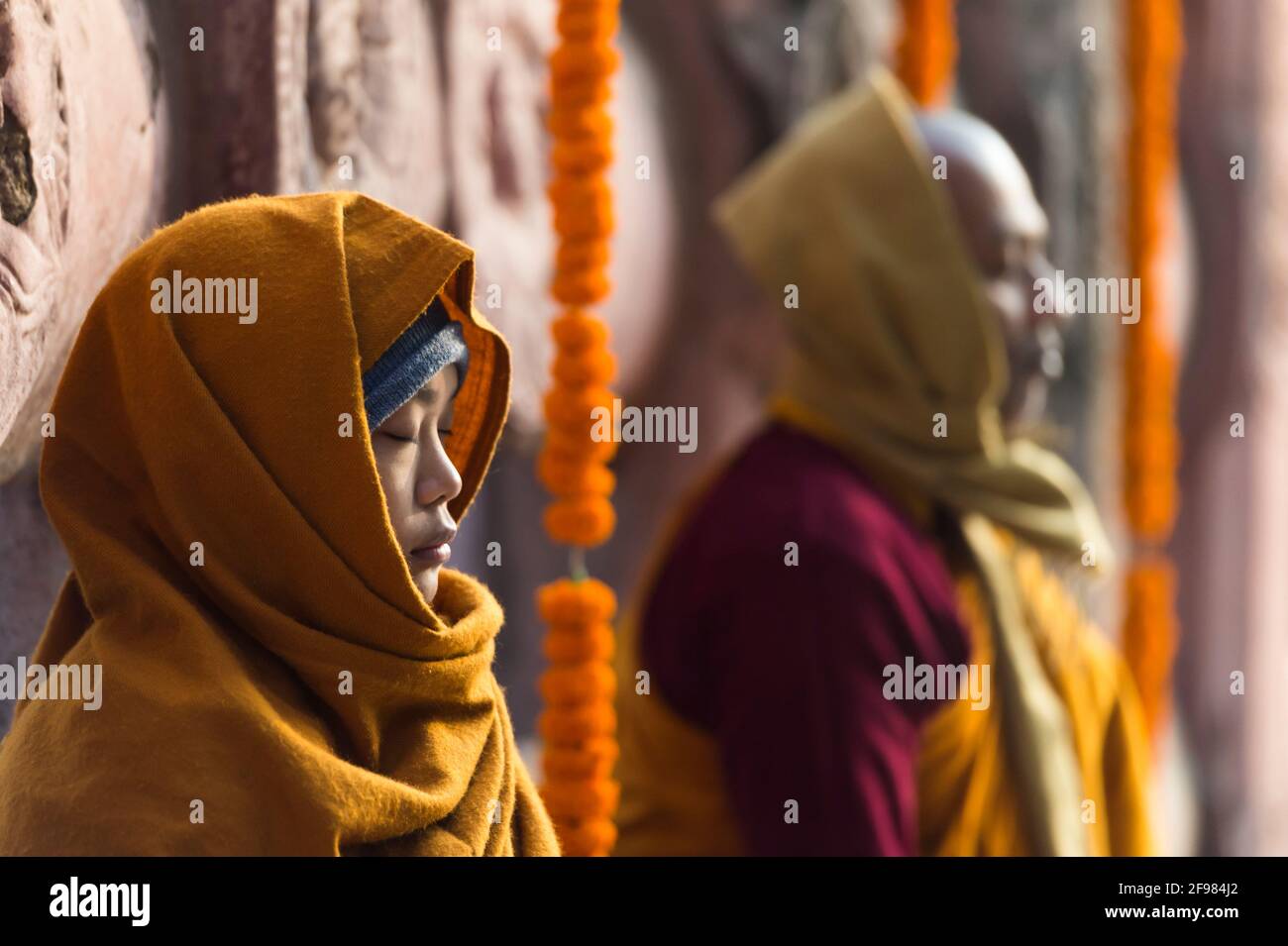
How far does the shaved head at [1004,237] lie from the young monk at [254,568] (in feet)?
3.51

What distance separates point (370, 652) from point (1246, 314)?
314 cm

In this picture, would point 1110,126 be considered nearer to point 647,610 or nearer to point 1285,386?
point 1285,386

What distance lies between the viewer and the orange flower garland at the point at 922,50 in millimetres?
2666

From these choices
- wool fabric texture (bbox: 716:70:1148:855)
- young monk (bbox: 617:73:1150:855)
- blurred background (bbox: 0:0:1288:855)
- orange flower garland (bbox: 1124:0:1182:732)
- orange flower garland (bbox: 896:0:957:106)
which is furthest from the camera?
orange flower garland (bbox: 1124:0:1182:732)

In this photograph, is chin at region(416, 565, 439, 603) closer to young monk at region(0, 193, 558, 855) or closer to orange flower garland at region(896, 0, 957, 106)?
young monk at region(0, 193, 558, 855)

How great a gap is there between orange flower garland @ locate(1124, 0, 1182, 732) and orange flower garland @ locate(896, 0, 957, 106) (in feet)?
1.58

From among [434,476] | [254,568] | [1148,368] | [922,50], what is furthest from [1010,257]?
[254,568]

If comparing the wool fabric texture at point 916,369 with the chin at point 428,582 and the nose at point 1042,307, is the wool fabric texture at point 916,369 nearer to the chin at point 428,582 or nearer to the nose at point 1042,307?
the nose at point 1042,307

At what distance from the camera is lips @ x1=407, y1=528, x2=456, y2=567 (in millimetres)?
1215

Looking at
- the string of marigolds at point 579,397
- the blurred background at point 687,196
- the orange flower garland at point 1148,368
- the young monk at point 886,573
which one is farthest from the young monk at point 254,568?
the orange flower garland at point 1148,368

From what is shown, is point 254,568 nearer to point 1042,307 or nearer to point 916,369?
point 916,369

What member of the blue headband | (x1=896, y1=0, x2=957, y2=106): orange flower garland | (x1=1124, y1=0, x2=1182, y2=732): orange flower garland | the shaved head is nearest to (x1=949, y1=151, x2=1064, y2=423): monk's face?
the shaved head

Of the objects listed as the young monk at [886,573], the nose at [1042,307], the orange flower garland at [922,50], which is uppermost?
the orange flower garland at [922,50]

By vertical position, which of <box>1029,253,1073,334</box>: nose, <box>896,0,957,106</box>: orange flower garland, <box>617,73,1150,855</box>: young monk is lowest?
<box>617,73,1150,855</box>: young monk
